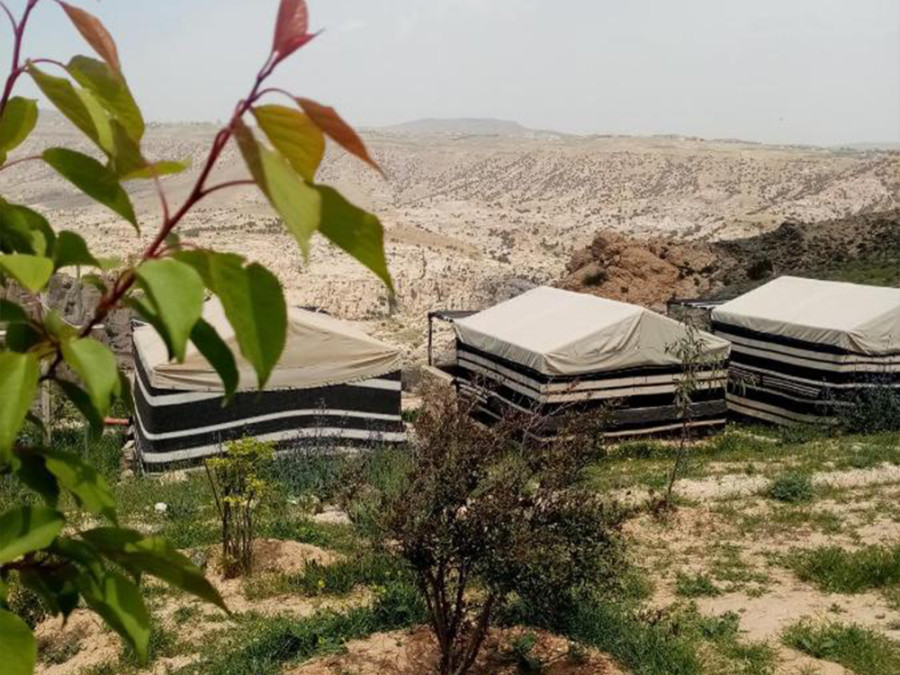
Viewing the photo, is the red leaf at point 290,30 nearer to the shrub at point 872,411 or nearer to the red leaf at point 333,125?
the red leaf at point 333,125

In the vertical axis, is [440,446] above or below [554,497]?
above

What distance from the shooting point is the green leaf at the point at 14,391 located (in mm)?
754

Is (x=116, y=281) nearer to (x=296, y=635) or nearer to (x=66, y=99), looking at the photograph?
(x=66, y=99)

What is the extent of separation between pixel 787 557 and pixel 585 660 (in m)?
3.57

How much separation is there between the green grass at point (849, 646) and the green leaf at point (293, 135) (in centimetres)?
597

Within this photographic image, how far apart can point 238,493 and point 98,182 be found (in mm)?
7450

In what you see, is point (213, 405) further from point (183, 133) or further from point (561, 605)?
point (183, 133)

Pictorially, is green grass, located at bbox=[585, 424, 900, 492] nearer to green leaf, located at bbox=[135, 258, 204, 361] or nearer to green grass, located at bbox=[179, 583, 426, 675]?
green grass, located at bbox=[179, 583, 426, 675]

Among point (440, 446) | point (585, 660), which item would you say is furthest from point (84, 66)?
point (585, 660)

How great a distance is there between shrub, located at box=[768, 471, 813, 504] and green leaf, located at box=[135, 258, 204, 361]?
1001 centimetres

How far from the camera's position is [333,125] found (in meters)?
0.74

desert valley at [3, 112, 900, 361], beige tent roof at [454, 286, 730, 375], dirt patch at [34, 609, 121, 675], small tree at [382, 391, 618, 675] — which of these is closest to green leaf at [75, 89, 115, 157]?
desert valley at [3, 112, 900, 361]

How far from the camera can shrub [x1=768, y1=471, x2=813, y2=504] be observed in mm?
9922

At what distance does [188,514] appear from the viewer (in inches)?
363
